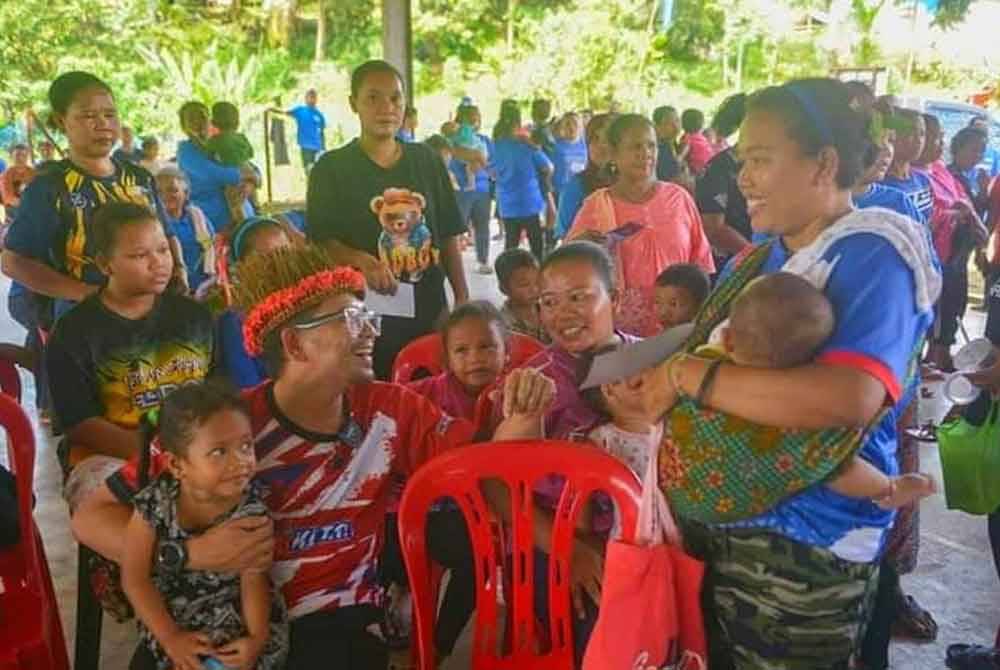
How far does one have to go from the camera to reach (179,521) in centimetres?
183

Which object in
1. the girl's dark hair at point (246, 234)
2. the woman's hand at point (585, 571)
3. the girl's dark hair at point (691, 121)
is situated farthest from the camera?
the girl's dark hair at point (691, 121)

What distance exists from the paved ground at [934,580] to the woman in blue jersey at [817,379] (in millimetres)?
1401

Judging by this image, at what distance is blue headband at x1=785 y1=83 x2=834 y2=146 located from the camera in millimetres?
1515

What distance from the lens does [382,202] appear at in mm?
3250

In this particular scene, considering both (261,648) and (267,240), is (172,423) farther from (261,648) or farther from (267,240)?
(267,240)

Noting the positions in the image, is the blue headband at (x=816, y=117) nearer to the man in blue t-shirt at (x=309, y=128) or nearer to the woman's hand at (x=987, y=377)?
the woman's hand at (x=987, y=377)

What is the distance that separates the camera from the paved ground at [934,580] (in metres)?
2.90

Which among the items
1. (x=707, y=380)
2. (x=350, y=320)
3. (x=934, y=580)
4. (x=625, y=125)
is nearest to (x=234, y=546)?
(x=350, y=320)

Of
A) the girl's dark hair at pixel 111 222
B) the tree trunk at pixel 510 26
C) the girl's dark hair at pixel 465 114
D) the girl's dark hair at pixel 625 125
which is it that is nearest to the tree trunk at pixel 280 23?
the tree trunk at pixel 510 26

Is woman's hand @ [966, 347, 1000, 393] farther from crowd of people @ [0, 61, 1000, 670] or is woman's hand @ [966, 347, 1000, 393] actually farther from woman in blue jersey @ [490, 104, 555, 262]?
woman in blue jersey @ [490, 104, 555, 262]

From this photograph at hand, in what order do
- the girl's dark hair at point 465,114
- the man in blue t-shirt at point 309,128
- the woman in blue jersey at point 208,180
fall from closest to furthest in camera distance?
the woman in blue jersey at point 208,180, the girl's dark hair at point 465,114, the man in blue t-shirt at point 309,128

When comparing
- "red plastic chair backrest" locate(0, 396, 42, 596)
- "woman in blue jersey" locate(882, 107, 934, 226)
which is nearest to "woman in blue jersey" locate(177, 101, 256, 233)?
"red plastic chair backrest" locate(0, 396, 42, 596)

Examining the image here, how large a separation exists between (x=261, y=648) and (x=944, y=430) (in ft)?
6.50

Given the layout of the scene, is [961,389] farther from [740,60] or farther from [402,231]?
[740,60]
